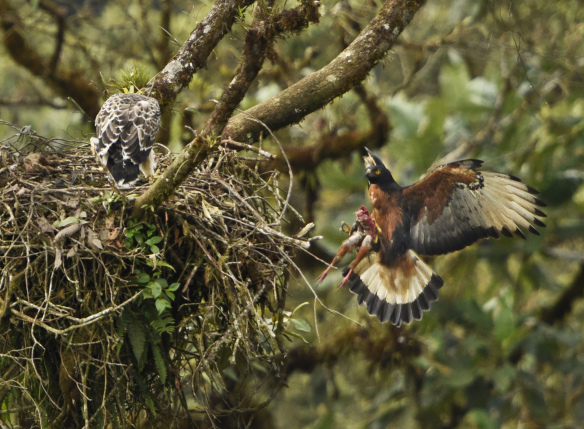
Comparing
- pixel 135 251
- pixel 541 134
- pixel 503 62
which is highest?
pixel 503 62

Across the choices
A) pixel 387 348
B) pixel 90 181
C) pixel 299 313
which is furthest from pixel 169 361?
pixel 299 313

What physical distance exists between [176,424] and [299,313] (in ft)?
18.1

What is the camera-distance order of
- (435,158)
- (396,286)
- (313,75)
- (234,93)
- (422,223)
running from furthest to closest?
(435,158), (396,286), (422,223), (313,75), (234,93)

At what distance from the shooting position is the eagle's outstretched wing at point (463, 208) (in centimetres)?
605

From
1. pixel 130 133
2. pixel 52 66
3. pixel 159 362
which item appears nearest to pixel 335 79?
pixel 130 133

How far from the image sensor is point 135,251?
177 inches

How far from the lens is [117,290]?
4453 mm

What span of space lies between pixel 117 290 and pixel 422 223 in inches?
115

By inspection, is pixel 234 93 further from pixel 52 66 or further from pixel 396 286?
pixel 52 66

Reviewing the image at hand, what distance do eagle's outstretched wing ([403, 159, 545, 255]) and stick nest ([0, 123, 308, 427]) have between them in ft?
5.88

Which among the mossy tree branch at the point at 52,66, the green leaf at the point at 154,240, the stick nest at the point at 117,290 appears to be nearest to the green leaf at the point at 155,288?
the stick nest at the point at 117,290

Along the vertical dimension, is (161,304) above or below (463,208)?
below

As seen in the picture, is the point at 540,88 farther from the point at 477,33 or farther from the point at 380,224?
the point at 380,224

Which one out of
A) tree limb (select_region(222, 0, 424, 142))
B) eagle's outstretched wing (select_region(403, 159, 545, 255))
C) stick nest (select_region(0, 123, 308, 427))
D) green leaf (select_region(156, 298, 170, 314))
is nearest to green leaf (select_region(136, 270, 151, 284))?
stick nest (select_region(0, 123, 308, 427))
